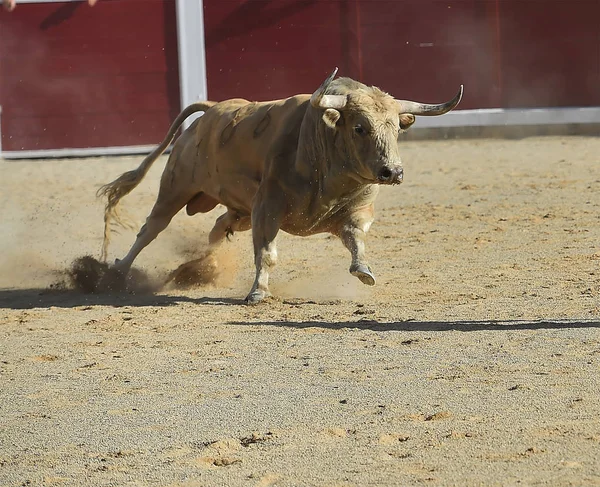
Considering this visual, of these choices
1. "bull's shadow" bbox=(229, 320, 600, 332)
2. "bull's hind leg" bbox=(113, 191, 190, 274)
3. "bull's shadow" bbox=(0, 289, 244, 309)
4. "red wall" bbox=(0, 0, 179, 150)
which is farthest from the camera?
"red wall" bbox=(0, 0, 179, 150)

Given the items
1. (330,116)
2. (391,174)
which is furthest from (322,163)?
(391,174)

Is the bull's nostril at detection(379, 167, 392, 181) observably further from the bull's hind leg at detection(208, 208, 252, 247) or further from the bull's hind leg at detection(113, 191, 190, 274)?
the bull's hind leg at detection(113, 191, 190, 274)

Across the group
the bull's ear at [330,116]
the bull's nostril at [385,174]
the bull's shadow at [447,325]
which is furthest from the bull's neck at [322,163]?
the bull's shadow at [447,325]

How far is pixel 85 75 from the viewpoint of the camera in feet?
43.3

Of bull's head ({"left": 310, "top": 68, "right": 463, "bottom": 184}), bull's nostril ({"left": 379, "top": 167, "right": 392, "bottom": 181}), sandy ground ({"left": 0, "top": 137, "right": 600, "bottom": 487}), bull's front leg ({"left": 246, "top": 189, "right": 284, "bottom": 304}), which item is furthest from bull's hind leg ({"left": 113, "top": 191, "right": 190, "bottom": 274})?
bull's nostril ({"left": 379, "top": 167, "right": 392, "bottom": 181})

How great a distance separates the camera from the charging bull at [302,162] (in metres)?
5.48

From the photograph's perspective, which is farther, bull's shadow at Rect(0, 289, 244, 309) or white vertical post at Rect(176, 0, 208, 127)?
white vertical post at Rect(176, 0, 208, 127)

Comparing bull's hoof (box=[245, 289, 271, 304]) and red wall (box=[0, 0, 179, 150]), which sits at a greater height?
red wall (box=[0, 0, 179, 150])

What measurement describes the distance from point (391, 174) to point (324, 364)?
49.1 inches

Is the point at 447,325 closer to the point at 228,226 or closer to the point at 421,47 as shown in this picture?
the point at 228,226

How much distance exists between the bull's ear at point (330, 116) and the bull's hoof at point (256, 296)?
863mm

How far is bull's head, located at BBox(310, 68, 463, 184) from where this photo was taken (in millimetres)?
5344

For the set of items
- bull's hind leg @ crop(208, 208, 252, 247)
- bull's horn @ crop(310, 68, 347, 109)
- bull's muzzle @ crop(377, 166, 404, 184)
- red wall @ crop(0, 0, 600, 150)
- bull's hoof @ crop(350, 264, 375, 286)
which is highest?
red wall @ crop(0, 0, 600, 150)

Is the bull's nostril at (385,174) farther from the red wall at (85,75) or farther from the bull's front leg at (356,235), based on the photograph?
the red wall at (85,75)
